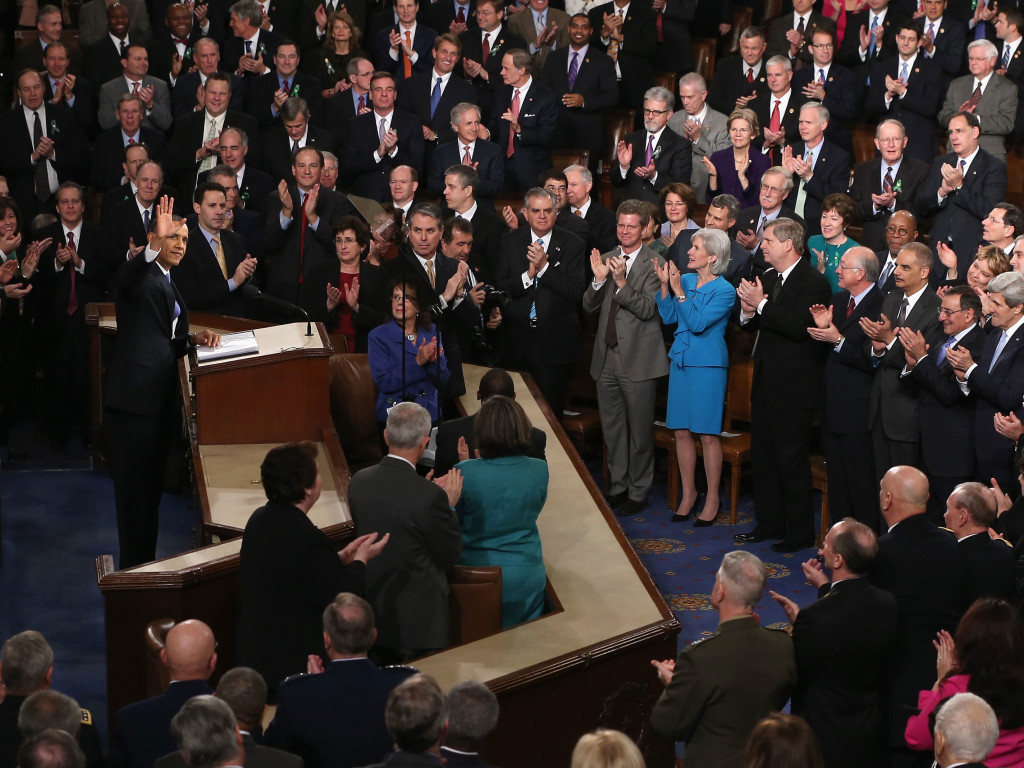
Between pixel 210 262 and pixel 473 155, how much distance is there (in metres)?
2.16

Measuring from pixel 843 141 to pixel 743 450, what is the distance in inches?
116

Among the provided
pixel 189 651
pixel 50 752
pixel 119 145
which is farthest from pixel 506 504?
pixel 119 145

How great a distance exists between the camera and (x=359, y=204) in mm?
8766

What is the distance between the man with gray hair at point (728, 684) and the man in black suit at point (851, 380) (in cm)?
313

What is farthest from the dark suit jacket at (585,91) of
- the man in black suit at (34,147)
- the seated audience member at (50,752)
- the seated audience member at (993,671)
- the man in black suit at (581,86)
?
the seated audience member at (50,752)

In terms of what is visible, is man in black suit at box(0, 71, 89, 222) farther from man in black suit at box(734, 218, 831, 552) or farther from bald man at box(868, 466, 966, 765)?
bald man at box(868, 466, 966, 765)

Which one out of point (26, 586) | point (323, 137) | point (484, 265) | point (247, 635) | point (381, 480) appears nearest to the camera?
point (247, 635)

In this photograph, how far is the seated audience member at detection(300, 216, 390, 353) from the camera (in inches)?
289

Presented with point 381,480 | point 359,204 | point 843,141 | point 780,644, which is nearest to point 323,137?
point 359,204

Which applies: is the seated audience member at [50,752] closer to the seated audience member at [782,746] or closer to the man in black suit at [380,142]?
the seated audience member at [782,746]

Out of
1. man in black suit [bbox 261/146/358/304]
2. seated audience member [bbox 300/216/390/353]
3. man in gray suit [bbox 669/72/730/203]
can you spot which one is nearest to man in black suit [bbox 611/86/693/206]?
man in gray suit [bbox 669/72/730/203]

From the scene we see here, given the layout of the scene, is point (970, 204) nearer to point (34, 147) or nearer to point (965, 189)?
point (965, 189)

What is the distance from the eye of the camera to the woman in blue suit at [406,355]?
6266mm

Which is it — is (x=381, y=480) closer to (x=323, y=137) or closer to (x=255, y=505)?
(x=255, y=505)
